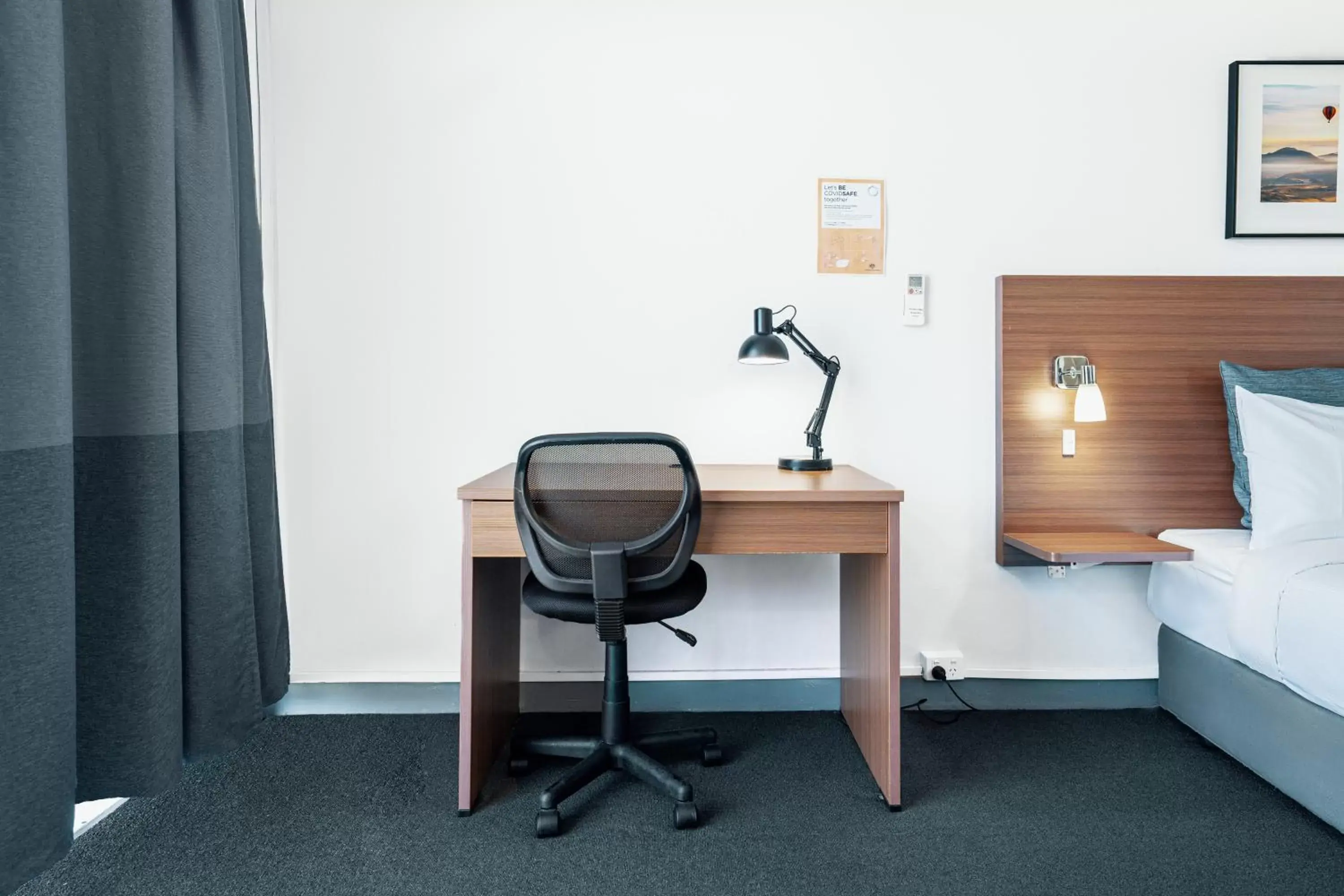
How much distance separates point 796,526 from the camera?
5.41ft

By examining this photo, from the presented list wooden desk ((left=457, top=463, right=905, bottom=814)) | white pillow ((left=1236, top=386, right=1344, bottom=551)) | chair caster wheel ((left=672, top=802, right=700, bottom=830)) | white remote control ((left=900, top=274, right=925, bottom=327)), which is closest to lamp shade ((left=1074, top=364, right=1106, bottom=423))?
white pillow ((left=1236, top=386, right=1344, bottom=551))

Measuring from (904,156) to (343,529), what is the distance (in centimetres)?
218

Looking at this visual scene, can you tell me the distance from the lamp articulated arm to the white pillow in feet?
3.83

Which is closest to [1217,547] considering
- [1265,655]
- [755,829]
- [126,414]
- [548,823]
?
[1265,655]

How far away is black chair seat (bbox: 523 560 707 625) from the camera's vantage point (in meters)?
1.55

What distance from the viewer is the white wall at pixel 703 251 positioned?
7.02ft

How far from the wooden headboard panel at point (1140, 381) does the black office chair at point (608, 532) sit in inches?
49.1

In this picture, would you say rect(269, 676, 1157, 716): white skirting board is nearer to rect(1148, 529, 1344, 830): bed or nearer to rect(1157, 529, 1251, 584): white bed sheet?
rect(1148, 529, 1344, 830): bed

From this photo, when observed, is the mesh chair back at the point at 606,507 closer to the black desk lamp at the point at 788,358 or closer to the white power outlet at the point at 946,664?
the black desk lamp at the point at 788,358

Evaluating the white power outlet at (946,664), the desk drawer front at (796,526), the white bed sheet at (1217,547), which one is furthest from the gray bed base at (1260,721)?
the desk drawer front at (796,526)

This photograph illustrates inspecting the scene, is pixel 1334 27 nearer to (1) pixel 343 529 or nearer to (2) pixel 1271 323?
(2) pixel 1271 323

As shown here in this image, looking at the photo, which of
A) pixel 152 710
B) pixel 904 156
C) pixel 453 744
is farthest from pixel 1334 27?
pixel 152 710

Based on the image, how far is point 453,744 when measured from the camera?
1957 millimetres

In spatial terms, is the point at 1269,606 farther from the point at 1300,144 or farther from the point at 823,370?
the point at 1300,144
